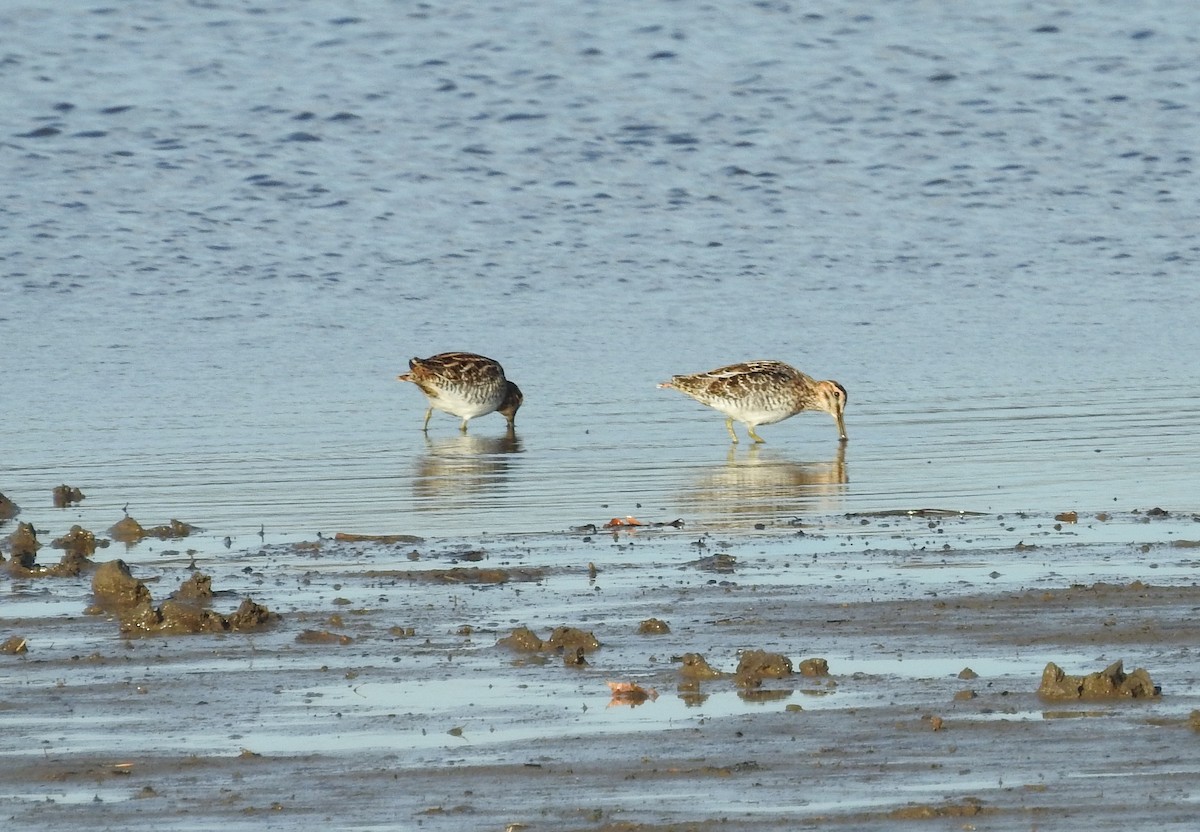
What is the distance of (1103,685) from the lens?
7012mm

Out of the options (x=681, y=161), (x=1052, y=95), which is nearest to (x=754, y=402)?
(x=681, y=161)

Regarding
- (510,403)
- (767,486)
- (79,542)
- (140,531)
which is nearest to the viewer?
(79,542)

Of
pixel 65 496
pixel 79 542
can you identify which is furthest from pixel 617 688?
pixel 65 496

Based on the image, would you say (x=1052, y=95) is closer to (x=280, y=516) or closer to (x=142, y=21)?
(x=142, y=21)

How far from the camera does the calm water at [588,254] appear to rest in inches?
528

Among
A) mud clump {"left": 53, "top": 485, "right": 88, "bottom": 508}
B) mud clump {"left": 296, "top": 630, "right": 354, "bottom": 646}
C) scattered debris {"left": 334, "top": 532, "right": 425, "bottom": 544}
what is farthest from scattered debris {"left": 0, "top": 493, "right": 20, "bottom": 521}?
mud clump {"left": 296, "top": 630, "right": 354, "bottom": 646}

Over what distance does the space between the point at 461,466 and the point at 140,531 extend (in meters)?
3.63

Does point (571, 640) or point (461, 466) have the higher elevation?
point (571, 640)

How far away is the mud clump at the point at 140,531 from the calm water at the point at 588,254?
175 mm

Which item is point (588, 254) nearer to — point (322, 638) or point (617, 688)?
point (322, 638)

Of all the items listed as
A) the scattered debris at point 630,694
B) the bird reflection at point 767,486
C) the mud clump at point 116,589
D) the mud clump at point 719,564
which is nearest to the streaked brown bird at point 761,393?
the bird reflection at point 767,486

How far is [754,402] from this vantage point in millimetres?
15688

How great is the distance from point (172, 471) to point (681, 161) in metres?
17.2

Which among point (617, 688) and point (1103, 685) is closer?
point (1103, 685)
